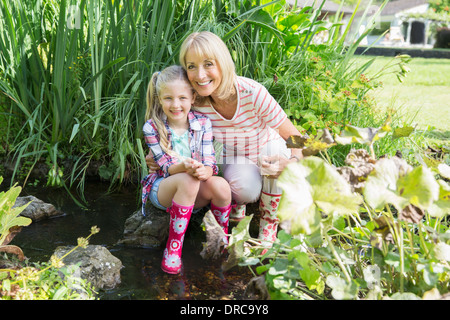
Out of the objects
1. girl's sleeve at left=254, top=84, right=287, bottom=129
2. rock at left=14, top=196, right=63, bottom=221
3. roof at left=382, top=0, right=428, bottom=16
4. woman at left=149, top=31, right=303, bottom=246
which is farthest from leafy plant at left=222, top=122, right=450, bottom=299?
roof at left=382, top=0, right=428, bottom=16

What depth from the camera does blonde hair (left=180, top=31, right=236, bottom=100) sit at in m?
1.96

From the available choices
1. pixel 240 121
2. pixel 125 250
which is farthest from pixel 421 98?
pixel 125 250

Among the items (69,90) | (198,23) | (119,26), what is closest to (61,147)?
(69,90)

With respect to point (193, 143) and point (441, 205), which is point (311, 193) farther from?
point (193, 143)

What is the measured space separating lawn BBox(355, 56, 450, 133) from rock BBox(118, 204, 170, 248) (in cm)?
191

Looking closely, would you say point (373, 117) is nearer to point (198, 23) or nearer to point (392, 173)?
point (198, 23)

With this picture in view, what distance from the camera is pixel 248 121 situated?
218cm

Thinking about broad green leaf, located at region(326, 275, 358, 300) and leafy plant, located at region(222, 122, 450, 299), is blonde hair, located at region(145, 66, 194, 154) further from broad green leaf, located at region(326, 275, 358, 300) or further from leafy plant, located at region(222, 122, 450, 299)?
broad green leaf, located at region(326, 275, 358, 300)

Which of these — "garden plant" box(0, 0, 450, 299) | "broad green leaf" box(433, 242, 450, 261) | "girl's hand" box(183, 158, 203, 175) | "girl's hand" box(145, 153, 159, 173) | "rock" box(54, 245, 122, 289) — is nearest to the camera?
"broad green leaf" box(433, 242, 450, 261)

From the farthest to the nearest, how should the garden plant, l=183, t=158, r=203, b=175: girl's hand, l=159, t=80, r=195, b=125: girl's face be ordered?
the garden plant < l=159, t=80, r=195, b=125: girl's face < l=183, t=158, r=203, b=175: girl's hand

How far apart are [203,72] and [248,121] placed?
1.15ft

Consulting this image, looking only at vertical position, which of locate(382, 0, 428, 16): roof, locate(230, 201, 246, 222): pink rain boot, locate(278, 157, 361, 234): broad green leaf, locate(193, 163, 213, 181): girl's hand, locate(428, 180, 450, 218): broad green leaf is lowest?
locate(230, 201, 246, 222): pink rain boot

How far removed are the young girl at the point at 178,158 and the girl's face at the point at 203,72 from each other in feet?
0.21

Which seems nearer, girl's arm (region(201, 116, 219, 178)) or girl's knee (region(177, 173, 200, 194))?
girl's knee (region(177, 173, 200, 194))
